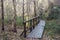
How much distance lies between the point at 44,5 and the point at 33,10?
6.58ft

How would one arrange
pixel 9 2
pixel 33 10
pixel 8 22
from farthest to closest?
1. pixel 33 10
2. pixel 9 2
3. pixel 8 22

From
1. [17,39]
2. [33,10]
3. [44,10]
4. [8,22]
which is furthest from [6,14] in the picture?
[17,39]

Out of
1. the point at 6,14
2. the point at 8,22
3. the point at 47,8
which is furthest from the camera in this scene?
the point at 47,8

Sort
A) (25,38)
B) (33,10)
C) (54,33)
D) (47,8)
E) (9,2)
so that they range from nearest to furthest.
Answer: (25,38) → (54,33) → (9,2) → (33,10) → (47,8)

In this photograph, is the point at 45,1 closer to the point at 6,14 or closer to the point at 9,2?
the point at 9,2

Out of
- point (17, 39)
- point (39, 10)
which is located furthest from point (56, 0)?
point (17, 39)

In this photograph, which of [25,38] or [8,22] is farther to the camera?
[8,22]

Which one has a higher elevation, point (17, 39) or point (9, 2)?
point (9, 2)

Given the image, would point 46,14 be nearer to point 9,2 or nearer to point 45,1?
point 45,1

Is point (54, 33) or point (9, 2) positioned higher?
point (9, 2)

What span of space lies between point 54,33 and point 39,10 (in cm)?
868

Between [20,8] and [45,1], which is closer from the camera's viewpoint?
[20,8]

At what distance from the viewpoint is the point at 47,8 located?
766 inches

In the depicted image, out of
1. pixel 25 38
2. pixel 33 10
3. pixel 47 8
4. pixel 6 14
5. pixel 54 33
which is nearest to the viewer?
pixel 25 38
